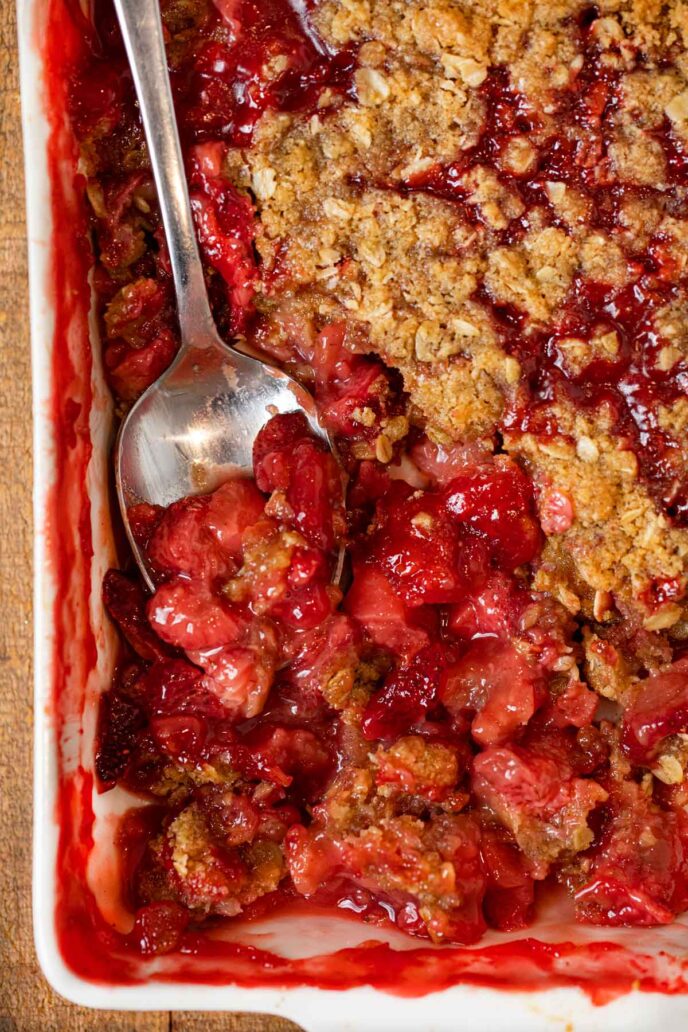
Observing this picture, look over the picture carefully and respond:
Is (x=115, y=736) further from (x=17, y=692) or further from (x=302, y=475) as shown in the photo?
(x=302, y=475)

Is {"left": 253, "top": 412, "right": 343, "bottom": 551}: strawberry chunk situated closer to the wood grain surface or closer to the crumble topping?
the crumble topping

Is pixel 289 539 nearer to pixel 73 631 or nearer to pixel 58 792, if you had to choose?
pixel 73 631

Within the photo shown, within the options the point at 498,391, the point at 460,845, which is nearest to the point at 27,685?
the point at 460,845

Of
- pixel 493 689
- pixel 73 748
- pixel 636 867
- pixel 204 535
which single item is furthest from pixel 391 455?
pixel 636 867

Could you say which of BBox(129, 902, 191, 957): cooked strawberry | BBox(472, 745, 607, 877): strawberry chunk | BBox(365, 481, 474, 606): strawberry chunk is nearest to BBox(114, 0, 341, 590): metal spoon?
BBox(365, 481, 474, 606): strawberry chunk

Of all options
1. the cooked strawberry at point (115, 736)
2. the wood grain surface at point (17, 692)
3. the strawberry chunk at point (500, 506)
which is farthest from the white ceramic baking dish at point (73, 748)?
the strawberry chunk at point (500, 506)

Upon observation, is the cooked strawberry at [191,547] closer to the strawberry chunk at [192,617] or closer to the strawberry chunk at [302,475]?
the strawberry chunk at [192,617]
